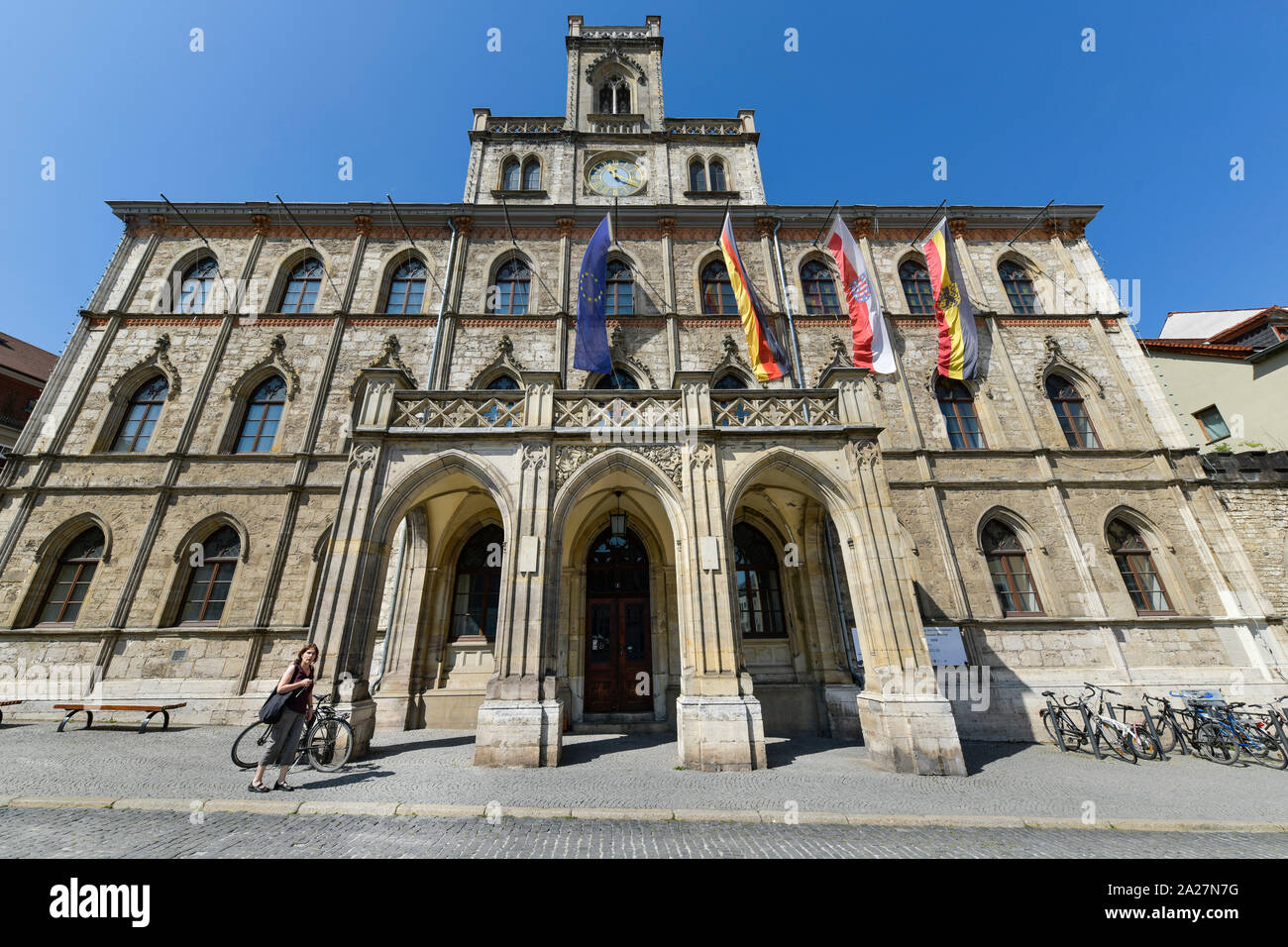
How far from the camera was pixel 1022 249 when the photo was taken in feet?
55.1

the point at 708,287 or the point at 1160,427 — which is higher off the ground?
the point at 708,287

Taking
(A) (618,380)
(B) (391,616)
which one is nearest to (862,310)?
(A) (618,380)

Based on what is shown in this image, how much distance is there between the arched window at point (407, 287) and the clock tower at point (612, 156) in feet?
13.0

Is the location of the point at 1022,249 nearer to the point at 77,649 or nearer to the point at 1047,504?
the point at 1047,504

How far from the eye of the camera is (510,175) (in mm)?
18578

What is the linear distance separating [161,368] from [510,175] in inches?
541

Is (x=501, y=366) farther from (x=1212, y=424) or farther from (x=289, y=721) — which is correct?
(x=1212, y=424)

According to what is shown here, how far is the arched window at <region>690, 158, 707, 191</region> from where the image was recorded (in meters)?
18.7

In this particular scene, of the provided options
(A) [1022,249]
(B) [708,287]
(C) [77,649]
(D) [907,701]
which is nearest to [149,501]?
(C) [77,649]

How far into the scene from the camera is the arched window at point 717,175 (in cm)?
1873

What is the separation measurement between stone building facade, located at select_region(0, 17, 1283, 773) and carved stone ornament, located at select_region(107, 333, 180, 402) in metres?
0.11

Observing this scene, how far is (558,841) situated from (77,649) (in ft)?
48.4

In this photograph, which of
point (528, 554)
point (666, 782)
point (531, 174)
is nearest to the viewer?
point (666, 782)

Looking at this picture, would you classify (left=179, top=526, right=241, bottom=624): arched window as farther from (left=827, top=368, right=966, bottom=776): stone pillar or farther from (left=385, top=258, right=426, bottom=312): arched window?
(left=827, top=368, right=966, bottom=776): stone pillar
